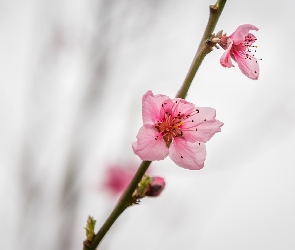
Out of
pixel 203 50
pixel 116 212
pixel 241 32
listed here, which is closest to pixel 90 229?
pixel 116 212

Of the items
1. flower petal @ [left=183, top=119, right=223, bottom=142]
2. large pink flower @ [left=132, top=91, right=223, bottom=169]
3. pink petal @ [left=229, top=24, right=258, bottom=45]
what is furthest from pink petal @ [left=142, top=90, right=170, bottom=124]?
pink petal @ [left=229, top=24, right=258, bottom=45]

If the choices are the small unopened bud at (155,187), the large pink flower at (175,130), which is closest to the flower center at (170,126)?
the large pink flower at (175,130)

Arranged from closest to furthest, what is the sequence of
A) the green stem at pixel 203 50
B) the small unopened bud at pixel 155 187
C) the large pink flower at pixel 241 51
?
the green stem at pixel 203 50
the large pink flower at pixel 241 51
the small unopened bud at pixel 155 187

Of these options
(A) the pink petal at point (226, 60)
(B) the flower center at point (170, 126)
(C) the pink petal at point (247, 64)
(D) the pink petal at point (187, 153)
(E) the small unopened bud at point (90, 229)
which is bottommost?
(E) the small unopened bud at point (90, 229)

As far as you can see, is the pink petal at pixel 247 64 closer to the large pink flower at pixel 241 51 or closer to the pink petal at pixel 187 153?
the large pink flower at pixel 241 51

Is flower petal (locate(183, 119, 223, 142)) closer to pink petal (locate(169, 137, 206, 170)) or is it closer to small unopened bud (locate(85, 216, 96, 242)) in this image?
pink petal (locate(169, 137, 206, 170))

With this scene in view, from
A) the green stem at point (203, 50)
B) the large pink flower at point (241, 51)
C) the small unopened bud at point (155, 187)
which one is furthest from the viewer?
the small unopened bud at point (155, 187)

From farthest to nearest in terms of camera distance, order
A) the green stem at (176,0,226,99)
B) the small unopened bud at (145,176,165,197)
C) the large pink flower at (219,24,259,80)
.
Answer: the small unopened bud at (145,176,165,197) < the large pink flower at (219,24,259,80) < the green stem at (176,0,226,99)

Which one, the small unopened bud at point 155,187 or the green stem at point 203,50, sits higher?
the green stem at point 203,50
